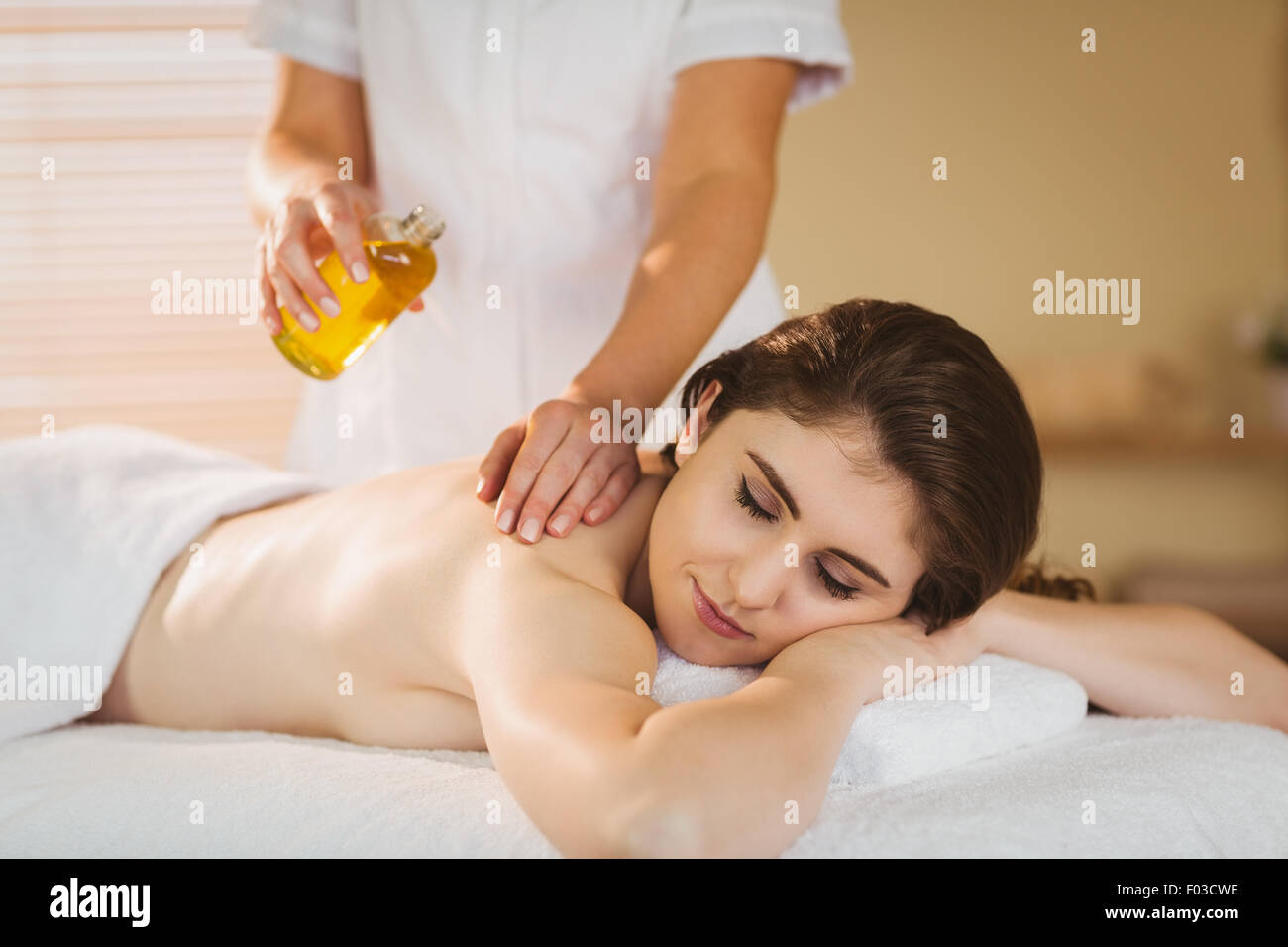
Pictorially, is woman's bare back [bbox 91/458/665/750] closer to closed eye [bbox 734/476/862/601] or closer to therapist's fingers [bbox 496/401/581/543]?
therapist's fingers [bbox 496/401/581/543]

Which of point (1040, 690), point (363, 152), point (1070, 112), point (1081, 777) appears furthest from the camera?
point (1070, 112)

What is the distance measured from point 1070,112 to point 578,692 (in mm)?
3440

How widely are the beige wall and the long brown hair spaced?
2.62 m

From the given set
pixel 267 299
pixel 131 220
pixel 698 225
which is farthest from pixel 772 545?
pixel 131 220

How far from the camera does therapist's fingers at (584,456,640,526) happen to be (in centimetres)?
109

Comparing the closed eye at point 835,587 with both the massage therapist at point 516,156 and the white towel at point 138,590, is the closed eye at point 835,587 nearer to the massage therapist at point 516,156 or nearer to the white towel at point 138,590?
the white towel at point 138,590

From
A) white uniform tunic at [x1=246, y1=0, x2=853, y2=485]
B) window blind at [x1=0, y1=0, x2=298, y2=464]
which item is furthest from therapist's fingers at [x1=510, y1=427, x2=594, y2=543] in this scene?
window blind at [x1=0, y1=0, x2=298, y2=464]

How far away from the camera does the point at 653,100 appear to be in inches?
63.1

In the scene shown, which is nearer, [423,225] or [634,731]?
[634,731]

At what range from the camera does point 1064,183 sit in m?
3.65

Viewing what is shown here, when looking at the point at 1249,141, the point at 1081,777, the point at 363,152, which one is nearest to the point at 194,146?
the point at 363,152

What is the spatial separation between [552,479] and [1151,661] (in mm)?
692

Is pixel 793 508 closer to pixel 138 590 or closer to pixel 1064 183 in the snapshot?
pixel 138 590
